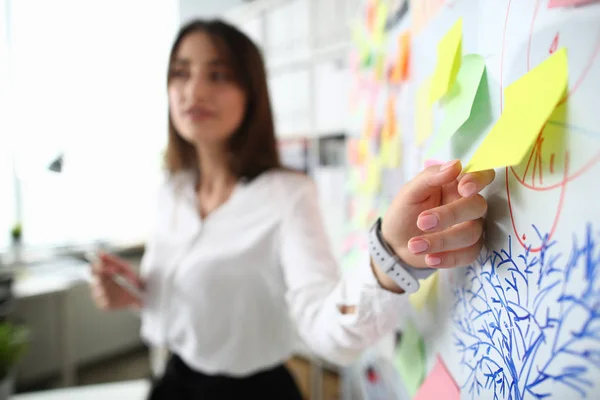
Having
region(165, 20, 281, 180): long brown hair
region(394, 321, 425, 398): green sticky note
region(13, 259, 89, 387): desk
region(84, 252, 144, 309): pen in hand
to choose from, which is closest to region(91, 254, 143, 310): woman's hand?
region(84, 252, 144, 309): pen in hand

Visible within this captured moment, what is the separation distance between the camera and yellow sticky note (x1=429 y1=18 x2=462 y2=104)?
1.20ft

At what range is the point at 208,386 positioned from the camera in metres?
0.74

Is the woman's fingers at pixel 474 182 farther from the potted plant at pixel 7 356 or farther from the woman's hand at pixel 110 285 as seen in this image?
the potted plant at pixel 7 356

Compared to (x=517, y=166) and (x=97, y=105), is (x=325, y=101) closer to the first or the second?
(x=97, y=105)

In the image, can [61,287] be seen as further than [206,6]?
No

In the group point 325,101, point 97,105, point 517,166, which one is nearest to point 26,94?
point 97,105

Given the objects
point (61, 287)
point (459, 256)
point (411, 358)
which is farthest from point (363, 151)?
point (61, 287)

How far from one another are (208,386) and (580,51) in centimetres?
80

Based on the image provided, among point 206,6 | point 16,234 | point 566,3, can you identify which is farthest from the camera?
point 206,6

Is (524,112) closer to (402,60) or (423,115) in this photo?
(423,115)

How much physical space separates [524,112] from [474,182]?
58 mm

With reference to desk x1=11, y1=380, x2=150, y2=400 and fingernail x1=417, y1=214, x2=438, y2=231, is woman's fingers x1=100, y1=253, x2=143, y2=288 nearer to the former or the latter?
desk x1=11, y1=380, x2=150, y2=400

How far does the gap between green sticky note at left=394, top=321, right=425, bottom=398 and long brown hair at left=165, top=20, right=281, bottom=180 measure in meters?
0.45

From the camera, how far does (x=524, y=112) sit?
24 cm
